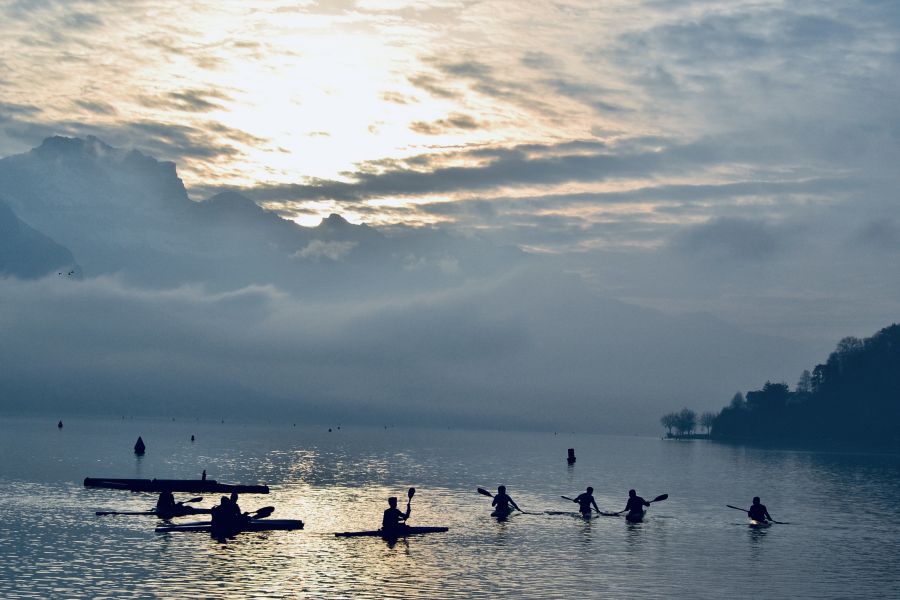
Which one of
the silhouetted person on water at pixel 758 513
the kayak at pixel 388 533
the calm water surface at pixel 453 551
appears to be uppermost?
the silhouetted person on water at pixel 758 513

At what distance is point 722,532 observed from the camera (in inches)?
2667

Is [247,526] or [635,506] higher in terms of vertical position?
[635,506]

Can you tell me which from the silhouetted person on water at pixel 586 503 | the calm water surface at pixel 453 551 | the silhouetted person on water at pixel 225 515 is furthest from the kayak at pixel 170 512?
the silhouetted person on water at pixel 586 503

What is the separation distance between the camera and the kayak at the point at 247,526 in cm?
5716

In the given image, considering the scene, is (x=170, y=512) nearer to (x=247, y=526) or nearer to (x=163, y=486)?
(x=247, y=526)

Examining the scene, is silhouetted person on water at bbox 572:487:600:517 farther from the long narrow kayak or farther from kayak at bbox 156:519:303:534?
the long narrow kayak

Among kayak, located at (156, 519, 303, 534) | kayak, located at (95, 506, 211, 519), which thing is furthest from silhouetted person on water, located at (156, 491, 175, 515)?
kayak, located at (156, 519, 303, 534)

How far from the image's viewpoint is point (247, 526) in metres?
58.8

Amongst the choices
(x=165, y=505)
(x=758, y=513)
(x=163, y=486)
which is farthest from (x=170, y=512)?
(x=758, y=513)

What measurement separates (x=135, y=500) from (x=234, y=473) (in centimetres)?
5021

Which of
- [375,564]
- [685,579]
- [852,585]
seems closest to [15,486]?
[375,564]

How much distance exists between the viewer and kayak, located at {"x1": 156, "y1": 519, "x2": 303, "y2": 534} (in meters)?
57.2

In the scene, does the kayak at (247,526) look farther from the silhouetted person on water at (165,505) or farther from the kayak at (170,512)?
the silhouetted person on water at (165,505)

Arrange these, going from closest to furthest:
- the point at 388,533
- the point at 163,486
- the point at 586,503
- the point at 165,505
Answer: the point at 388,533, the point at 165,505, the point at 586,503, the point at 163,486
